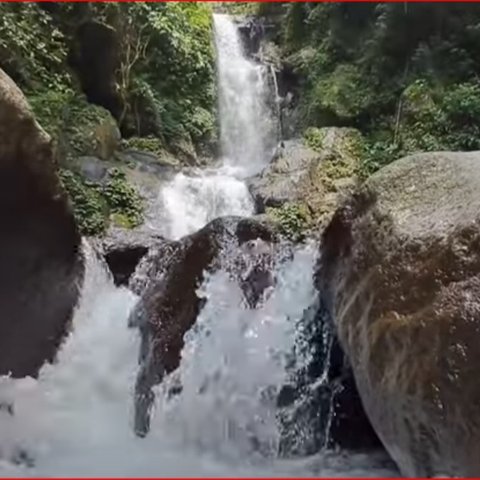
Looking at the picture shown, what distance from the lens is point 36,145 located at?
591cm

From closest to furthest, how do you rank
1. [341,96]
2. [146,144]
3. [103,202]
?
[103,202], [146,144], [341,96]

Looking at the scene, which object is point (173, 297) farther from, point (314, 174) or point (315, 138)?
point (315, 138)

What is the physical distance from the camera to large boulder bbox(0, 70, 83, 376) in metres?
5.79

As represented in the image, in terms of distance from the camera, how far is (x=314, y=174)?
892 centimetres

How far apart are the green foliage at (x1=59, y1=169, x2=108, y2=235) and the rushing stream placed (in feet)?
2.12

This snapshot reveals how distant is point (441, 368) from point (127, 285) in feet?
12.5

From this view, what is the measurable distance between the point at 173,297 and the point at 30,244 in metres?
1.27

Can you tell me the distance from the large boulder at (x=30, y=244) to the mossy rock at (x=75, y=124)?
89.1 inches

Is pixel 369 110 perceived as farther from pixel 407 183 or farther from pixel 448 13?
pixel 407 183

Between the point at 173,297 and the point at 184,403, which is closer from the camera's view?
the point at 184,403

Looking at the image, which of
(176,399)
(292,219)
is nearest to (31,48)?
(292,219)

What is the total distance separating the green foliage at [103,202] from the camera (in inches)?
305

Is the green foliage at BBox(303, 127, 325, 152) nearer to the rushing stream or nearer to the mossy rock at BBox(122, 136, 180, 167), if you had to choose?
the mossy rock at BBox(122, 136, 180, 167)

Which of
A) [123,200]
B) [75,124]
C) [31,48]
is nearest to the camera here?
[123,200]
